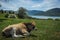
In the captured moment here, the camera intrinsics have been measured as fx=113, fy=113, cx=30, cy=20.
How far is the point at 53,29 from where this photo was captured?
1.57 metres

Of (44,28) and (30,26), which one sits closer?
(44,28)

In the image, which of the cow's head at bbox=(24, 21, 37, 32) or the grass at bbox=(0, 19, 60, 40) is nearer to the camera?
the grass at bbox=(0, 19, 60, 40)

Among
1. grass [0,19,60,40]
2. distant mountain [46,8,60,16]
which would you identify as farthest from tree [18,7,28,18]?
distant mountain [46,8,60,16]

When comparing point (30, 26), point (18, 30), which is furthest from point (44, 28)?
point (18, 30)

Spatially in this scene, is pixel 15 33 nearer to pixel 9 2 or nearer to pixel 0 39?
pixel 0 39

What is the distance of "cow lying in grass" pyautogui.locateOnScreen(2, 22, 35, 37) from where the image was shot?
1544 mm

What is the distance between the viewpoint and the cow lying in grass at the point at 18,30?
5.07 ft

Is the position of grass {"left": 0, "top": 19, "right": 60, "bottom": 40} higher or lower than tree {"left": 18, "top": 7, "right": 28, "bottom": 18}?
lower

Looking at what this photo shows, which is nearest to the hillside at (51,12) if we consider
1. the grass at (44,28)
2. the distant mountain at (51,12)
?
the distant mountain at (51,12)

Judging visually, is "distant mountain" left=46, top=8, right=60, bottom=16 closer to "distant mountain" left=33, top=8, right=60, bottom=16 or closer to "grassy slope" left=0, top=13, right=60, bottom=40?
"distant mountain" left=33, top=8, right=60, bottom=16

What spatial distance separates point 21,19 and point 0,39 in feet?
1.29

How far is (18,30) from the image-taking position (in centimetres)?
162

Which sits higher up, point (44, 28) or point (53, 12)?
point (53, 12)

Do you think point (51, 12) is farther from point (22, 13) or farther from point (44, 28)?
point (22, 13)
